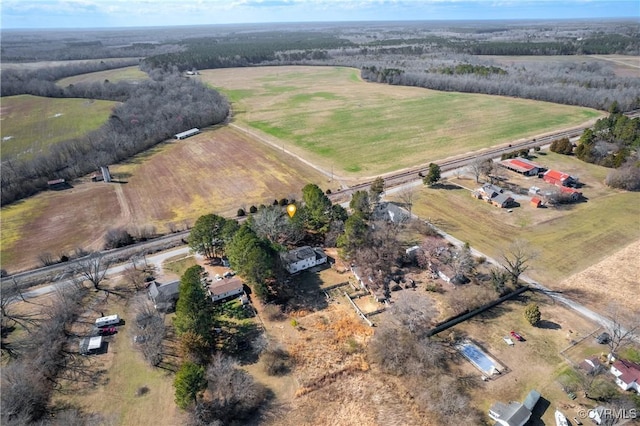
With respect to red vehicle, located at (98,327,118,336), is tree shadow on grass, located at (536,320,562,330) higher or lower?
higher

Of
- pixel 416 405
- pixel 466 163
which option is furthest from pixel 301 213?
pixel 466 163

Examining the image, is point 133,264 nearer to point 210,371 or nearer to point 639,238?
point 210,371

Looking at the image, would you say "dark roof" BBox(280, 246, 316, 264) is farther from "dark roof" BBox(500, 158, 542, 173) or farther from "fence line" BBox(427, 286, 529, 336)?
"dark roof" BBox(500, 158, 542, 173)

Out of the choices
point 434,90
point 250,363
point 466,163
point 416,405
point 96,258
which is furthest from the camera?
point 434,90

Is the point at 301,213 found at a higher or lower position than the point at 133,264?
higher

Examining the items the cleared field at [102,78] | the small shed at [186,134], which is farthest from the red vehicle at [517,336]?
the cleared field at [102,78]

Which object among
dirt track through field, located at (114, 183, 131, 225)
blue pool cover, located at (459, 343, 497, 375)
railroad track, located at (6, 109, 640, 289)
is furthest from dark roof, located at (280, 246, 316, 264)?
dirt track through field, located at (114, 183, 131, 225)

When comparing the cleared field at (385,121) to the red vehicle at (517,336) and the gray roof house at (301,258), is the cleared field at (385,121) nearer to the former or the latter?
the gray roof house at (301,258)
